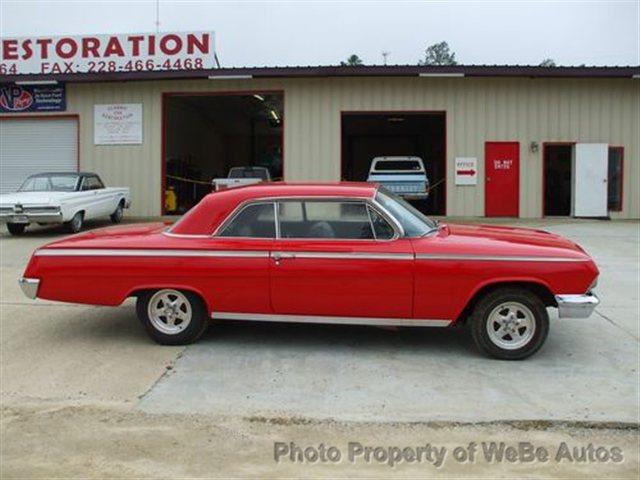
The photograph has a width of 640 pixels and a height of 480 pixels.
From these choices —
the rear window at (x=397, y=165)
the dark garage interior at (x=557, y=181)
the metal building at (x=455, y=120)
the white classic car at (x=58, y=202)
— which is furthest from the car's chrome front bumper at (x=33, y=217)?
the dark garage interior at (x=557, y=181)

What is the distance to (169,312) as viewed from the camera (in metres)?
6.29

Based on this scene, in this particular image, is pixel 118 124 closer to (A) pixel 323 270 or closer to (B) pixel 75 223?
(B) pixel 75 223

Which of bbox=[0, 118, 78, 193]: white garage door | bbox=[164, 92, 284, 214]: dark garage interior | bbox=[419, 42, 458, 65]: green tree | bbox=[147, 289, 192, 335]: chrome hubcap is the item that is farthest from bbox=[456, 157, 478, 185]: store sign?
bbox=[419, 42, 458, 65]: green tree

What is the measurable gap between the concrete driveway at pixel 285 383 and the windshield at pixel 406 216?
109 centimetres

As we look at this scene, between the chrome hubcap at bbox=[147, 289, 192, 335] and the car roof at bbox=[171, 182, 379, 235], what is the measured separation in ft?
1.98

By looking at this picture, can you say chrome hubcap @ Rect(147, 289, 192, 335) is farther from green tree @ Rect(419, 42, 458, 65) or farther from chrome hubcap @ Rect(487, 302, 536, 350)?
green tree @ Rect(419, 42, 458, 65)

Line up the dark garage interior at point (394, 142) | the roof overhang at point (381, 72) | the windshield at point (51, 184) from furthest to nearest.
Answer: the dark garage interior at point (394, 142) < the roof overhang at point (381, 72) < the windshield at point (51, 184)

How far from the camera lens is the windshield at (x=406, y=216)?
239 inches

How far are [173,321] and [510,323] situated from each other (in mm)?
3019

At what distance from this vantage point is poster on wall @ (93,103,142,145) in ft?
67.2

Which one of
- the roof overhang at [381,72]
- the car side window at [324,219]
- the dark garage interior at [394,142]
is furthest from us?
the dark garage interior at [394,142]

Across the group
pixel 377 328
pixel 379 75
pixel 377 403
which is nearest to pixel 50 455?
pixel 377 403

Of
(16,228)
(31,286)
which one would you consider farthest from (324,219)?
(16,228)

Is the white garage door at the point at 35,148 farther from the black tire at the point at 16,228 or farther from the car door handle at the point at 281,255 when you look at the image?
the car door handle at the point at 281,255
